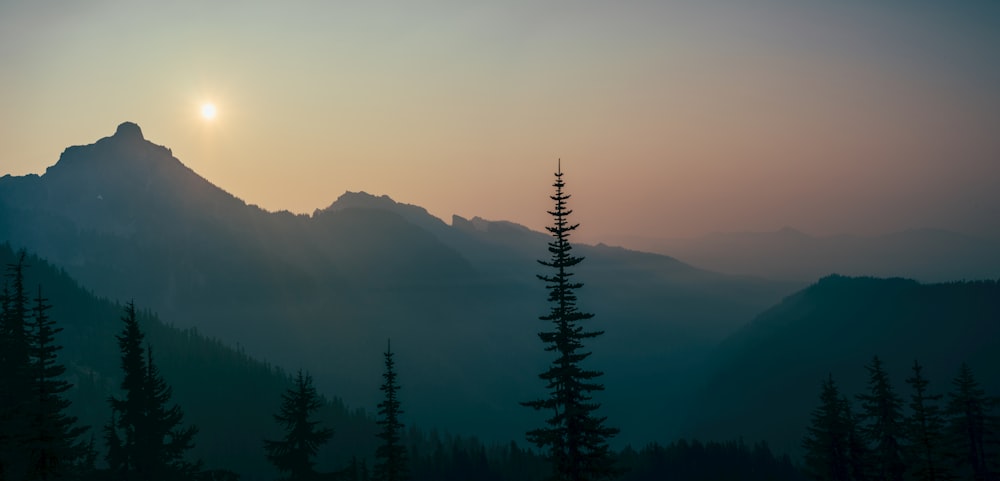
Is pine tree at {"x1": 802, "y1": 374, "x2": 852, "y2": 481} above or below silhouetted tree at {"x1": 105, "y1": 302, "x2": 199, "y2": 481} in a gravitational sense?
below

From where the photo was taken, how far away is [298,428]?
49406 mm

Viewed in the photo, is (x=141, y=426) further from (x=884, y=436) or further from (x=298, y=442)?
(x=884, y=436)

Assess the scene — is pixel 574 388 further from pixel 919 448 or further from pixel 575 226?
pixel 919 448

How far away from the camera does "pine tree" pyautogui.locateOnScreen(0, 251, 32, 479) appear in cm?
3400

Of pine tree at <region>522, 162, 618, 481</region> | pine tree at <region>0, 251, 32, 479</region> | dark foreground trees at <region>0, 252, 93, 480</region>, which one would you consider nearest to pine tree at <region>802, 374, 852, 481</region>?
pine tree at <region>522, 162, 618, 481</region>

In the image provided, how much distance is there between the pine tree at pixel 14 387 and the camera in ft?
112

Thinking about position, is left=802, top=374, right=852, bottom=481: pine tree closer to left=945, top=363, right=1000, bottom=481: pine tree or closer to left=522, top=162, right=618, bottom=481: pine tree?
left=945, top=363, right=1000, bottom=481: pine tree

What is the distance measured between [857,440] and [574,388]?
40.6m

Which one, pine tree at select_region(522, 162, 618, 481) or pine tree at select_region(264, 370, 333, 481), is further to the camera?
pine tree at select_region(264, 370, 333, 481)

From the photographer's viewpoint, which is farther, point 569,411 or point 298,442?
point 298,442

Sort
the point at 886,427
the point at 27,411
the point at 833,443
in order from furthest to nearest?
the point at 833,443, the point at 886,427, the point at 27,411

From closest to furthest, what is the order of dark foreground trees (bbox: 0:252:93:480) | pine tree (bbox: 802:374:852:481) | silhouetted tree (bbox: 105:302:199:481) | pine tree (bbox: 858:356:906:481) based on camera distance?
dark foreground trees (bbox: 0:252:93:480)
silhouetted tree (bbox: 105:302:199:481)
pine tree (bbox: 858:356:906:481)
pine tree (bbox: 802:374:852:481)

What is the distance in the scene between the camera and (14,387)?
41.6 metres

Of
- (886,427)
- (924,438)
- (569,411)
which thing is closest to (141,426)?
(569,411)
